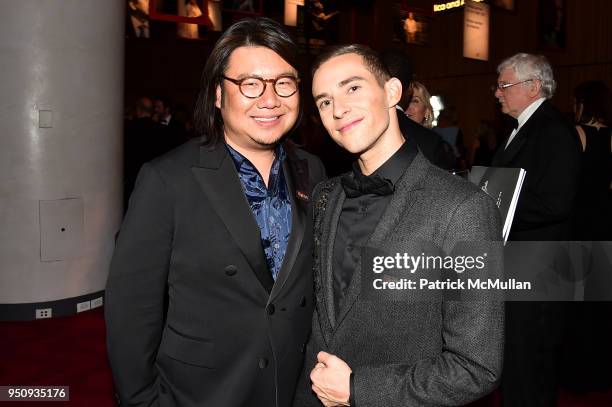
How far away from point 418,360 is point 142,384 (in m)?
0.93

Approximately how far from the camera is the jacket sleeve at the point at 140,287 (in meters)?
1.78

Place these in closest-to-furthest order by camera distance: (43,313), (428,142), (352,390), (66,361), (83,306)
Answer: (352,390) → (428,142) → (66,361) → (43,313) → (83,306)

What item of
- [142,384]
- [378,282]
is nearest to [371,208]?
[378,282]

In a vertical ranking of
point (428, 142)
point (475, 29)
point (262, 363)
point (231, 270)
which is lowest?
point (262, 363)

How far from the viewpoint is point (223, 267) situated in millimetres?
1815

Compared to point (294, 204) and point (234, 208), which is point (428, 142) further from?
point (234, 208)

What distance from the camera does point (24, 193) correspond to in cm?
515

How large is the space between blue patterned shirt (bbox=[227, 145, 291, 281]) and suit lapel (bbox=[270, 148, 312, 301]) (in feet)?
0.10

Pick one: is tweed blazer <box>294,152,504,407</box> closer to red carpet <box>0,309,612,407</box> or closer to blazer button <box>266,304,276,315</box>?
blazer button <box>266,304,276,315</box>

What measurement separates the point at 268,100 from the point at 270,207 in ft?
1.23

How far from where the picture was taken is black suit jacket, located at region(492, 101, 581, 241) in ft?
9.67

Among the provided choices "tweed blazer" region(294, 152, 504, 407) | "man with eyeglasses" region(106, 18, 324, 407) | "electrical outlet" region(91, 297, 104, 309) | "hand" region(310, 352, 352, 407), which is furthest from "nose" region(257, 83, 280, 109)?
"electrical outlet" region(91, 297, 104, 309)

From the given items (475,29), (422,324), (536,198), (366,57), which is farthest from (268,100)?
(475,29)

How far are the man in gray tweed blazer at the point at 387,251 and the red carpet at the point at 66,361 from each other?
1.97 meters
